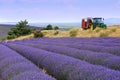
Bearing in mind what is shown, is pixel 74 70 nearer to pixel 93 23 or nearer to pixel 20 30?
pixel 93 23

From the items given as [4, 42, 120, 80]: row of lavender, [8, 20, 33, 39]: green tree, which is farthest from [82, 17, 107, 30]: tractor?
[4, 42, 120, 80]: row of lavender

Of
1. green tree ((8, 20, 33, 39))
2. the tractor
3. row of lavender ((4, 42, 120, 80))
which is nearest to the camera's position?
row of lavender ((4, 42, 120, 80))

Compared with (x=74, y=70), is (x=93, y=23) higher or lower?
lower

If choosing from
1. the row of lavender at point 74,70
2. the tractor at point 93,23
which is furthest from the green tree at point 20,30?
the row of lavender at point 74,70

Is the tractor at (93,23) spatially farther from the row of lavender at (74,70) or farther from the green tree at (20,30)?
the row of lavender at (74,70)

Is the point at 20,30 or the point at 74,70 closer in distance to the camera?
the point at 74,70

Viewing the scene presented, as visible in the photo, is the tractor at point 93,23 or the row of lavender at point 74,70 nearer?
the row of lavender at point 74,70

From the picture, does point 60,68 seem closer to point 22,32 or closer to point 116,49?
point 116,49

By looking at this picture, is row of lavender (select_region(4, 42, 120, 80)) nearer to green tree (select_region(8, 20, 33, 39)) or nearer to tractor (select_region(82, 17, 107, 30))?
tractor (select_region(82, 17, 107, 30))

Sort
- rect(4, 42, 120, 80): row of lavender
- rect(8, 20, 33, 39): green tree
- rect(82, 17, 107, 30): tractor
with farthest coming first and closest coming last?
rect(8, 20, 33, 39): green tree → rect(82, 17, 107, 30): tractor → rect(4, 42, 120, 80): row of lavender

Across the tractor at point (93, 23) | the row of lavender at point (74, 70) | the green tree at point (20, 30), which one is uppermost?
the row of lavender at point (74, 70)

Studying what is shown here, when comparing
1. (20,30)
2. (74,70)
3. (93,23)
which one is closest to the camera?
(74,70)

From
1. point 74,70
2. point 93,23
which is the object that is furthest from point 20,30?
point 74,70

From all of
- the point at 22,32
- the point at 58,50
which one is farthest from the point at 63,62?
the point at 22,32
